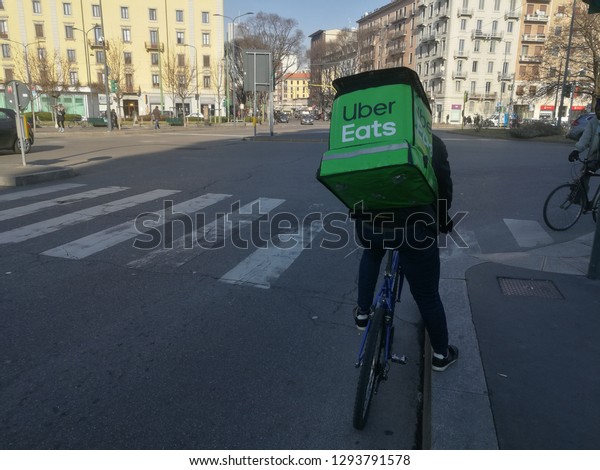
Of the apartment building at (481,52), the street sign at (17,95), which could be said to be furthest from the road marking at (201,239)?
the apartment building at (481,52)

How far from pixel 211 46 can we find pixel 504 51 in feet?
156

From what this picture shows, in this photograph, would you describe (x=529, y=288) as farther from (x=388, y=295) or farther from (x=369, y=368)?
(x=369, y=368)

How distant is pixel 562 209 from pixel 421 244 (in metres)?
5.29

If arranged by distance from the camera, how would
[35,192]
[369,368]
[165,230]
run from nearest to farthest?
[369,368]
[165,230]
[35,192]

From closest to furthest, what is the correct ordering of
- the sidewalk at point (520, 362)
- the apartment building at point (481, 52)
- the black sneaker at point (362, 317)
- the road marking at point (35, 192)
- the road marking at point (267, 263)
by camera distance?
the sidewalk at point (520, 362) < the black sneaker at point (362, 317) < the road marking at point (267, 263) < the road marking at point (35, 192) < the apartment building at point (481, 52)

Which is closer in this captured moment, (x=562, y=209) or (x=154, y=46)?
(x=562, y=209)

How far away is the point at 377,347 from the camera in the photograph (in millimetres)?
2645

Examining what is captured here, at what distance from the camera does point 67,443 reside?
2475 millimetres

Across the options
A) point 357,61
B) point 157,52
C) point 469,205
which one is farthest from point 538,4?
point 469,205

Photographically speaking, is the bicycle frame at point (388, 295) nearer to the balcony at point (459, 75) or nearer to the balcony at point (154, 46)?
the balcony at point (154, 46)

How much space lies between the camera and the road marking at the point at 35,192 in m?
8.88

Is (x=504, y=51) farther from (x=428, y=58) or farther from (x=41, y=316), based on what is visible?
(x=41, y=316)

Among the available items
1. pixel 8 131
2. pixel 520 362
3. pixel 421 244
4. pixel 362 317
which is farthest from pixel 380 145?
pixel 8 131

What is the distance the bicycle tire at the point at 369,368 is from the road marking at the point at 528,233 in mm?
4268
